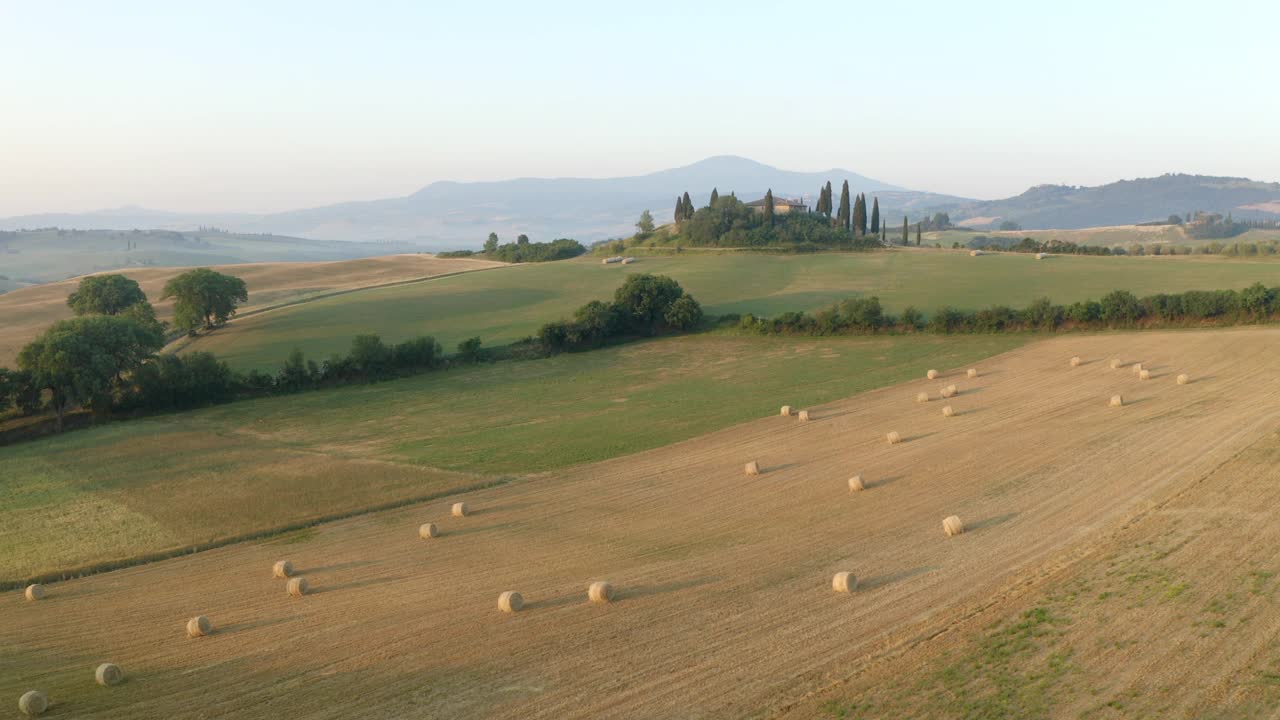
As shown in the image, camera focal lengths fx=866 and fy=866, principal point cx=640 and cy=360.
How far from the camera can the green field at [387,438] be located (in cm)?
3103

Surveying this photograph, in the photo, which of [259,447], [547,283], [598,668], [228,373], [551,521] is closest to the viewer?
[598,668]

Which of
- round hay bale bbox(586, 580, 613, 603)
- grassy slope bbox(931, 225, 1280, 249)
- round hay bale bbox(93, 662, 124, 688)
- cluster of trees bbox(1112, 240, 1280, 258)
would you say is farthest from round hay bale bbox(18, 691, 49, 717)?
grassy slope bbox(931, 225, 1280, 249)

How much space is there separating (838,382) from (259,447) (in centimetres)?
3036

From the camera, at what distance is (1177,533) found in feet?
71.4

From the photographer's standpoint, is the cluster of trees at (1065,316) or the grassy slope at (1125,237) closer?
the cluster of trees at (1065,316)

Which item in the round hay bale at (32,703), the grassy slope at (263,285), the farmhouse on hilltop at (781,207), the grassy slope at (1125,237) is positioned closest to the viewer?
the round hay bale at (32,703)

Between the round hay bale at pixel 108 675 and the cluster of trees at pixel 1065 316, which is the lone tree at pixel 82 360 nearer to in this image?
the round hay bale at pixel 108 675

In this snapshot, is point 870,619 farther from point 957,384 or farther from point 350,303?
point 350,303

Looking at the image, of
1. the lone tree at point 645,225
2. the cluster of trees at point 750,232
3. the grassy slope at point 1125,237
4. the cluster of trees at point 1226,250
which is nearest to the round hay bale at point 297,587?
the cluster of trees at point 750,232

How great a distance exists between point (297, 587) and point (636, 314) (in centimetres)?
4536

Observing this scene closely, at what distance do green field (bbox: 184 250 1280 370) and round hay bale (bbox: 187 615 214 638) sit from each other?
42028 mm

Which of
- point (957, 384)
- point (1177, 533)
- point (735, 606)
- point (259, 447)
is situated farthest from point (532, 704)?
point (957, 384)

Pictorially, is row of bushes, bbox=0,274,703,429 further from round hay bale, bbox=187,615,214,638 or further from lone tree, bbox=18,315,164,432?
round hay bale, bbox=187,615,214,638

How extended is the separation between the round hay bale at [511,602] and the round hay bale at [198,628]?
23.2 feet
